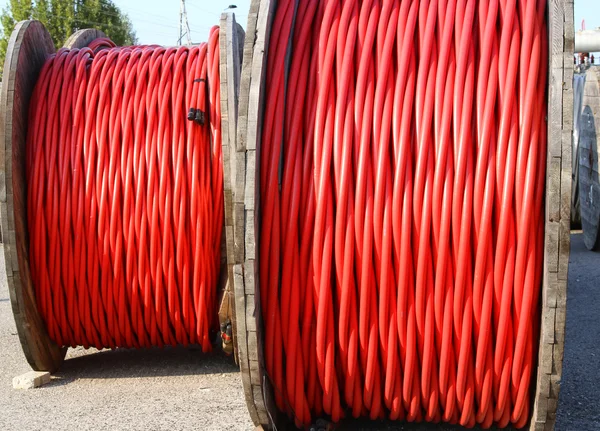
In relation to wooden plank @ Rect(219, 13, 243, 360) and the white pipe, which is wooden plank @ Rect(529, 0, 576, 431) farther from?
the white pipe

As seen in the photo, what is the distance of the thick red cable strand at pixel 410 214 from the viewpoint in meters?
3.91

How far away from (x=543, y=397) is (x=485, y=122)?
1278 mm

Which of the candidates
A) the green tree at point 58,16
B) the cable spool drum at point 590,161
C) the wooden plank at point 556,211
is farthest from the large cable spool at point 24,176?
the green tree at point 58,16

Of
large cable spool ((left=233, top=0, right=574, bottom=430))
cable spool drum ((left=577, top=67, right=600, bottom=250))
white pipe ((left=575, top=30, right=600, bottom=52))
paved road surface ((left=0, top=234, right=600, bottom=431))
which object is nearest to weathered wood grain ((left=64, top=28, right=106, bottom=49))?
paved road surface ((left=0, top=234, right=600, bottom=431))

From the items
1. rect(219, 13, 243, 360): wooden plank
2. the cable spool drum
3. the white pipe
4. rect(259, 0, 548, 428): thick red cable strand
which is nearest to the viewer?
rect(259, 0, 548, 428): thick red cable strand

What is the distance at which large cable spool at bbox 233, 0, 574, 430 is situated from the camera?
3688 mm

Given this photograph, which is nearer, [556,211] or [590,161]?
[556,211]

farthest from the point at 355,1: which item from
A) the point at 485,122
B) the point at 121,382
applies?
the point at 121,382

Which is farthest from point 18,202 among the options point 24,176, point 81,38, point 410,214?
point 410,214

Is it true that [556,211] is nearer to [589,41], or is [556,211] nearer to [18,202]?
[18,202]

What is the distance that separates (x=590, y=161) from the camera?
1030 cm

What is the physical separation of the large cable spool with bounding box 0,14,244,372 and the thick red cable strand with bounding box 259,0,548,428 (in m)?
1.08

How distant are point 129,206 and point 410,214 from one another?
214 cm

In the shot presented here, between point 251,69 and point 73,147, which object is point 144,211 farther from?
point 251,69
